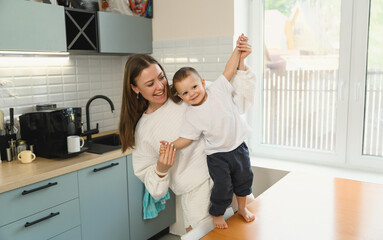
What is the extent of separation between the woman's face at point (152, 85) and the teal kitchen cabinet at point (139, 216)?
117cm

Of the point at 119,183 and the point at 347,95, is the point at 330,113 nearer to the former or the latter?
the point at 347,95

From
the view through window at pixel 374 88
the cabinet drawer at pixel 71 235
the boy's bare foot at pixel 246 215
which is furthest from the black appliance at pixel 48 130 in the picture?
the view through window at pixel 374 88

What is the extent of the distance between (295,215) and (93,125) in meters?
2.17

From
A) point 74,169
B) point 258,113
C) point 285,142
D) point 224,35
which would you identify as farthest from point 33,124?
point 285,142

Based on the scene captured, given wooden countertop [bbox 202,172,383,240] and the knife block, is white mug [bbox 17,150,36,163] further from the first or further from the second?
wooden countertop [bbox 202,172,383,240]

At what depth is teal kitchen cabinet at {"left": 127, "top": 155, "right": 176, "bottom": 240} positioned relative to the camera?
Answer: 2638mm

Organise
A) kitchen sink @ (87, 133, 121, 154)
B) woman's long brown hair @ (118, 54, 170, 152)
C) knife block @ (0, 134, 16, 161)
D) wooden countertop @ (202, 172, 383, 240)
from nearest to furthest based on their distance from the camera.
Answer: wooden countertop @ (202, 172, 383, 240) → woman's long brown hair @ (118, 54, 170, 152) → knife block @ (0, 134, 16, 161) → kitchen sink @ (87, 133, 121, 154)

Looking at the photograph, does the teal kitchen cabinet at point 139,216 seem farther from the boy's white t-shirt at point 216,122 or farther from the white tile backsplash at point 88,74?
the boy's white t-shirt at point 216,122

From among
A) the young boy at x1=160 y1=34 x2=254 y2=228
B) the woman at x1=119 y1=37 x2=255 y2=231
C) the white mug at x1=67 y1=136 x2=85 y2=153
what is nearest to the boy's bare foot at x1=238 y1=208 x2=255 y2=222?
the young boy at x1=160 y1=34 x2=254 y2=228

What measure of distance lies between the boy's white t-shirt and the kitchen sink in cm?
119

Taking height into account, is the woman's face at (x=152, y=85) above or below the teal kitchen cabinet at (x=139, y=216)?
above

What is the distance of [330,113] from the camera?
2648 millimetres

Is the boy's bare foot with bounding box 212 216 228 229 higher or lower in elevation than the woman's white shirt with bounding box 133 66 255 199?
lower

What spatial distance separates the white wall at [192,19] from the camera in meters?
2.68
